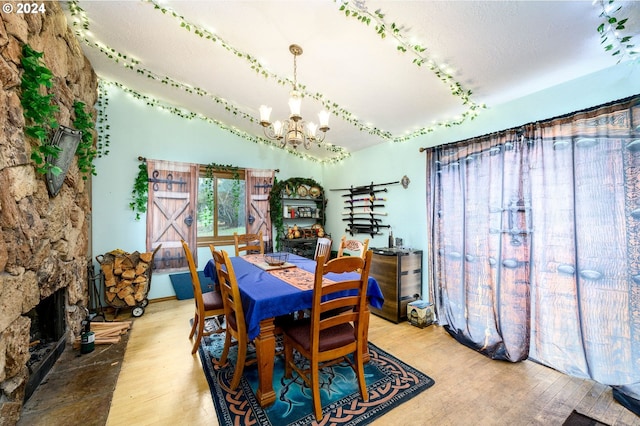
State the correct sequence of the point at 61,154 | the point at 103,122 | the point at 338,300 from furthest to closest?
the point at 103,122 → the point at 61,154 → the point at 338,300

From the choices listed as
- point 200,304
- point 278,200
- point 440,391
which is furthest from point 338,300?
point 278,200

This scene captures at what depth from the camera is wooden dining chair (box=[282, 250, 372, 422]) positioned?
5.38ft

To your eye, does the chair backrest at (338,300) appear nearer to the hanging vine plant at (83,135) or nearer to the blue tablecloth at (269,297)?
the blue tablecloth at (269,297)

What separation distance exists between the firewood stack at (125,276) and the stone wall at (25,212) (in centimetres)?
66

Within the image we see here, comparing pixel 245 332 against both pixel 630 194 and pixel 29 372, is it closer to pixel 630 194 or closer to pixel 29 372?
pixel 29 372

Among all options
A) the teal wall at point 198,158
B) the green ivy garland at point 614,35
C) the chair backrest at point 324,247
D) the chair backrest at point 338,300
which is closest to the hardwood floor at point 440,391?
the chair backrest at point 338,300

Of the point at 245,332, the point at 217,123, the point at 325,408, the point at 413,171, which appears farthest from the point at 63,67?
the point at 413,171

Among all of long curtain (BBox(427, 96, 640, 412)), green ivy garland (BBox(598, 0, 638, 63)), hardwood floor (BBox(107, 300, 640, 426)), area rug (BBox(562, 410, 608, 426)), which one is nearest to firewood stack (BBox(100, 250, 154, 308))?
hardwood floor (BBox(107, 300, 640, 426))

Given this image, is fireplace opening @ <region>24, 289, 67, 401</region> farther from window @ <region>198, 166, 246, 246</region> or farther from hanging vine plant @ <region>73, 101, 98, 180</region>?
window @ <region>198, 166, 246, 246</region>

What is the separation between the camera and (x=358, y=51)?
222cm

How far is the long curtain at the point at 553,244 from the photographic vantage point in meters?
1.90

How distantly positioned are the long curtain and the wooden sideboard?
16.4 inches

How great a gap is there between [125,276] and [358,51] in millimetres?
3784

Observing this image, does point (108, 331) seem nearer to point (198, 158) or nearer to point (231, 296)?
point (231, 296)
